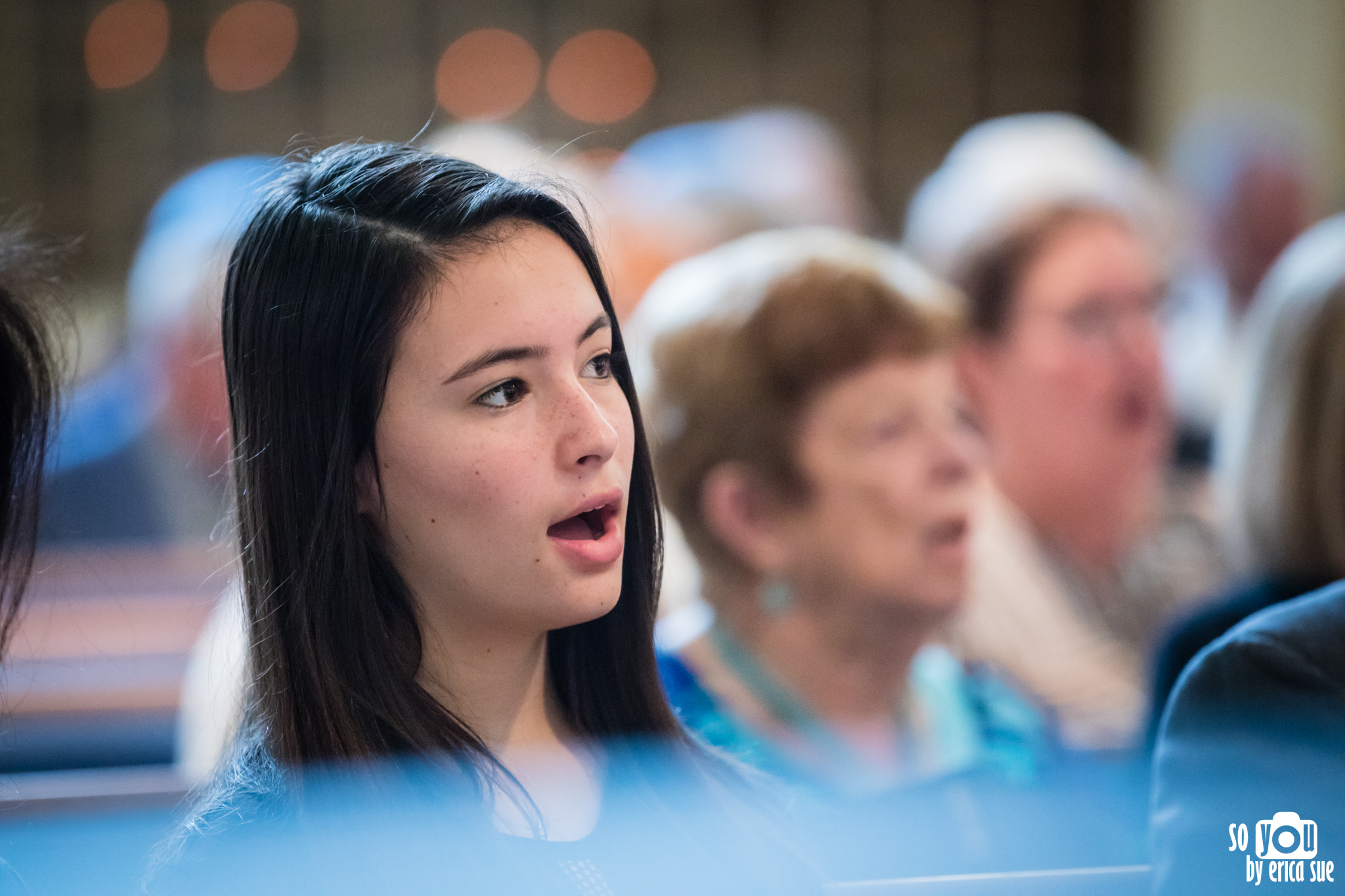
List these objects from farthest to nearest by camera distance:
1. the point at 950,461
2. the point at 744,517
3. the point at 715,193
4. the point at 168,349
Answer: the point at 715,193
the point at 168,349
the point at 744,517
the point at 950,461

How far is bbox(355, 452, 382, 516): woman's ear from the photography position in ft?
2.84

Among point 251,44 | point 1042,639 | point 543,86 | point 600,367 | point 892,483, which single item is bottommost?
point 1042,639

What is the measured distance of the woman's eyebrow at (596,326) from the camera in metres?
0.89

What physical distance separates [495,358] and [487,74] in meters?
5.26

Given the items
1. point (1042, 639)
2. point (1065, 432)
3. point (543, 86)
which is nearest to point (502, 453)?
point (1042, 639)

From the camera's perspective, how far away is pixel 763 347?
166cm

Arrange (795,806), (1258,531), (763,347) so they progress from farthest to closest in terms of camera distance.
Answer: (1258,531), (763,347), (795,806)

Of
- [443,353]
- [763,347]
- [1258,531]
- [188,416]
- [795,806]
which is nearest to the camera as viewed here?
[443,353]

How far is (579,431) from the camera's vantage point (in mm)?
855

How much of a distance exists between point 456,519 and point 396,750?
0.55 ft

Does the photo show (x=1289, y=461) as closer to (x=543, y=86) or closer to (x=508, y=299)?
(x=508, y=299)

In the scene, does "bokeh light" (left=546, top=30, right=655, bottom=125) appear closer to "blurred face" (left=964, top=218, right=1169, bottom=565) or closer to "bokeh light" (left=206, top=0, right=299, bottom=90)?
"bokeh light" (left=206, top=0, right=299, bottom=90)

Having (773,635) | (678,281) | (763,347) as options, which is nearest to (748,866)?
(773,635)

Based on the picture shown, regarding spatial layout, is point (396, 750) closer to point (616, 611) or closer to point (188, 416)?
→ point (616, 611)
